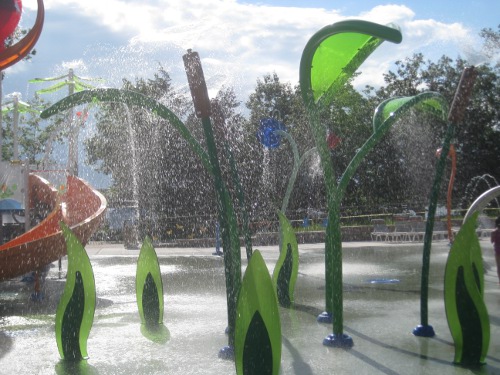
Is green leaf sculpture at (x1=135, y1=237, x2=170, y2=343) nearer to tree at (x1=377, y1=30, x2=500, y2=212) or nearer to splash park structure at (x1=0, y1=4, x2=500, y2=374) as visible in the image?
splash park structure at (x1=0, y1=4, x2=500, y2=374)

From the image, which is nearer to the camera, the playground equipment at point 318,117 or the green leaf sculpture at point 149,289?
the playground equipment at point 318,117

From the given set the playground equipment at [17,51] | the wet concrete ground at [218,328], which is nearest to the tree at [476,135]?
the wet concrete ground at [218,328]

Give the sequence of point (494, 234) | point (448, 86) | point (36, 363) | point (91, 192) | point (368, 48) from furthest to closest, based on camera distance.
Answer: point (448, 86) < point (91, 192) < point (494, 234) < point (368, 48) < point (36, 363)

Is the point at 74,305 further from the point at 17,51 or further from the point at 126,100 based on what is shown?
the point at 17,51

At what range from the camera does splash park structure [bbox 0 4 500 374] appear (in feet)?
17.5

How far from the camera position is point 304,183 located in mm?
30625

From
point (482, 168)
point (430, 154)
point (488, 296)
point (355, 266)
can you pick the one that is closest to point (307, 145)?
point (430, 154)

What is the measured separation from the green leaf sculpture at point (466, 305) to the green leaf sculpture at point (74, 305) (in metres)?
3.19

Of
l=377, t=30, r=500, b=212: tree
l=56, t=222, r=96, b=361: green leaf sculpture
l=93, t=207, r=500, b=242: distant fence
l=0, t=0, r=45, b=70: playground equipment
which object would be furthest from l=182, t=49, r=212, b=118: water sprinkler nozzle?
l=377, t=30, r=500, b=212: tree

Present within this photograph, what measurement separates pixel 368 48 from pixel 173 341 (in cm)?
358

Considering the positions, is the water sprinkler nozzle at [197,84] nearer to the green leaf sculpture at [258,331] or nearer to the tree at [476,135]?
the green leaf sculpture at [258,331]

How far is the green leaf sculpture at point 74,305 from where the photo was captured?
228 inches

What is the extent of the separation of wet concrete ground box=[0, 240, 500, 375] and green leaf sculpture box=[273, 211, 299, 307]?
0.22 m

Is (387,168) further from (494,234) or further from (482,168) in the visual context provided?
(494,234)
